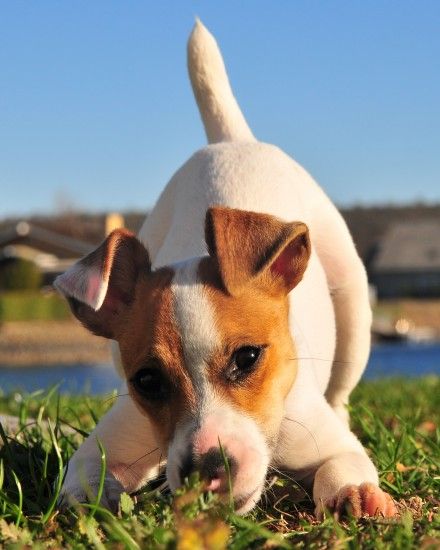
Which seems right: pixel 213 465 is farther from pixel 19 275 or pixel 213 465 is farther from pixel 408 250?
pixel 408 250

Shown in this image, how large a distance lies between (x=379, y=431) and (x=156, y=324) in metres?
1.72

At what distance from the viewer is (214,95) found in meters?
5.46

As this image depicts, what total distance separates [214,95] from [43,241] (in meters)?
48.2

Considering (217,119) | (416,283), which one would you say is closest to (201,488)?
(217,119)

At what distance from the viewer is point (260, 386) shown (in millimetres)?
3152

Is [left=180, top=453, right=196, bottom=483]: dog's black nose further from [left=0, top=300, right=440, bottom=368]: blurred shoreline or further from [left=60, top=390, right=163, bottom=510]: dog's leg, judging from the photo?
[left=0, top=300, right=440, bottom=368]: blurred shoreline

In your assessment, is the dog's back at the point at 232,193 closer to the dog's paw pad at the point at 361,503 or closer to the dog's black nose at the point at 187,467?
the dog's paw pad at the point at 361,503

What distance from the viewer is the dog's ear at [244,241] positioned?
126 inches

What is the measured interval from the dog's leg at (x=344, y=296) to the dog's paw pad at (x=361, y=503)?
5.71 ft

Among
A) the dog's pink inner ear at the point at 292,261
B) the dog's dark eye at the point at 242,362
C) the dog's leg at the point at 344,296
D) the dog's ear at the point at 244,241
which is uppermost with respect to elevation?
the dog's ear at the point at 244,241

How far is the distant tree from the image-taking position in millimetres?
47500

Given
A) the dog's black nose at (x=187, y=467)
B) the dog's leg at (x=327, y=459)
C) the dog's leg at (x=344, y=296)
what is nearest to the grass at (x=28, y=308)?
the dog's leg at (x=344, y=296)

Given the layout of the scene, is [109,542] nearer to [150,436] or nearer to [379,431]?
[150,436]

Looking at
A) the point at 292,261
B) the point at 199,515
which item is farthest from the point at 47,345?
the point at 199,515
